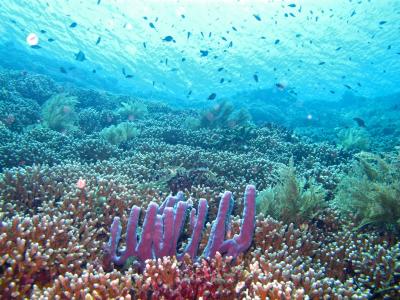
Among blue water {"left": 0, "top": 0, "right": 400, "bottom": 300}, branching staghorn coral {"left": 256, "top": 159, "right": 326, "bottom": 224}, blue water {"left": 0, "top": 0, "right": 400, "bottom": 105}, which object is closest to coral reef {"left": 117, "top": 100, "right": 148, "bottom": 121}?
blue water {"left": 0, "top": 0, "right": 400, "bottom": 300}

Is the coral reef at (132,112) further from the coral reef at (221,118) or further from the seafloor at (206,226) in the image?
the seafloor at (206,226)

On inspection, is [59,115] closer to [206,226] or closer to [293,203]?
[206,226]

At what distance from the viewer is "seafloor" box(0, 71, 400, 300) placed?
273cm

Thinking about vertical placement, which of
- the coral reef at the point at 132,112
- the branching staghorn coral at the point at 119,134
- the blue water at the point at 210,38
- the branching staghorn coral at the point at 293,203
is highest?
the blue water at the point at 210,38

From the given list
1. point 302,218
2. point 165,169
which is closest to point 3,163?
point 165,169

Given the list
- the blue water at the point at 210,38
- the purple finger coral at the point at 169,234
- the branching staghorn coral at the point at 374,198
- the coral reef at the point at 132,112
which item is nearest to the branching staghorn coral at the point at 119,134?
the coral reef at the point at 132,112

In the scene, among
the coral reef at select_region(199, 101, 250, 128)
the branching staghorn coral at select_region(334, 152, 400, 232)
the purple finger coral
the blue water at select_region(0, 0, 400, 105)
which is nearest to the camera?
the purple finger coral

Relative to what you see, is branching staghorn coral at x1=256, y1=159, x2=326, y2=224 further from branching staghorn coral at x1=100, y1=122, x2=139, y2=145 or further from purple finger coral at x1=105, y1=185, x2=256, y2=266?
branching staghorn coral at x1=100, y1=122, x2=139, y2=145

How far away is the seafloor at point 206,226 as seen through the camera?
2.73 metres

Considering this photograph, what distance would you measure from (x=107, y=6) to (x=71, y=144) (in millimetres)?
31156

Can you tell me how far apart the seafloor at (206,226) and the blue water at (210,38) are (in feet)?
53.0

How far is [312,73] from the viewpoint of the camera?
162 ft

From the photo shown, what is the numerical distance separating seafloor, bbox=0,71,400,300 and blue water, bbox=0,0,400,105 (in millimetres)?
16145

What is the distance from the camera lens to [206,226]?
13.6ft
